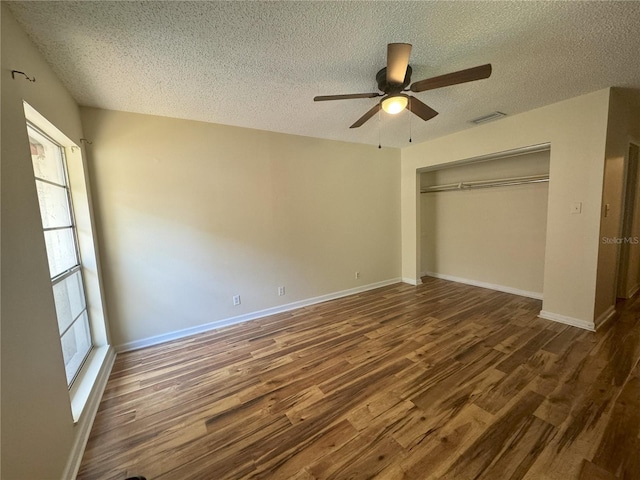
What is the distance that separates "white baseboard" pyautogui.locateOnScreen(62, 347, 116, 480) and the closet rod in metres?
5.09

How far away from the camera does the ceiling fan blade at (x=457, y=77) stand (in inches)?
58.1

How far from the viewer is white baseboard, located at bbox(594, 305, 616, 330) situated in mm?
2627

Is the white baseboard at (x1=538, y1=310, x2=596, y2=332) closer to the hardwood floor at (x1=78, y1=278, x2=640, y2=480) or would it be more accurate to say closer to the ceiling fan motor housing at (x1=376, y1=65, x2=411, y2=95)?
the hardwood floor at (x1=78, y1=278, x2=640, y2=480)

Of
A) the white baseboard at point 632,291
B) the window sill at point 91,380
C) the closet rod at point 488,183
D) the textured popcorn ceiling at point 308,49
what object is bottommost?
the white baseboard at point 632,291

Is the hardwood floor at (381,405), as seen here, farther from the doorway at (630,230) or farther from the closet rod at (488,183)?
the closet rod at (488,183)

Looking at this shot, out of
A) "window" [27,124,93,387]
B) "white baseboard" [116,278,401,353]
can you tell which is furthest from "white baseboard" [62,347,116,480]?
"white baseboard" [116,278,401,353]

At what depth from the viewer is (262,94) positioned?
2225mm

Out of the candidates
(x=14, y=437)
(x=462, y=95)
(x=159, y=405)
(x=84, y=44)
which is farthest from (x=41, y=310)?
(x=462, y=95)

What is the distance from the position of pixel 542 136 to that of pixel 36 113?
14.7ft

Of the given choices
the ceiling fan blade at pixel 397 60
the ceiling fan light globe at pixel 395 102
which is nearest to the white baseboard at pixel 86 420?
the ceiling fan blade at pixel 397 60

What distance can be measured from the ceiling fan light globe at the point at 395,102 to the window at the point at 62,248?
8.25 ft

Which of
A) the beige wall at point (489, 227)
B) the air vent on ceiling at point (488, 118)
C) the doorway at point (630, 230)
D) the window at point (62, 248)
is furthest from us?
the beige wall at point (489, 227)

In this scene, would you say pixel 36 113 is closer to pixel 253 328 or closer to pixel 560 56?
pixel 253 328

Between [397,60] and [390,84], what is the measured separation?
0.92 feet
